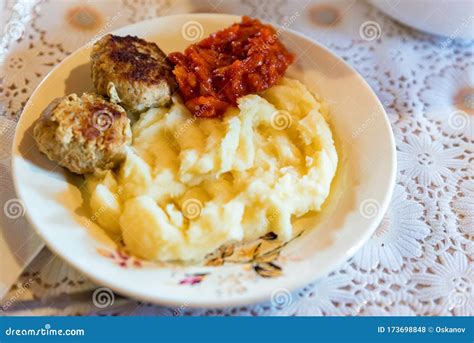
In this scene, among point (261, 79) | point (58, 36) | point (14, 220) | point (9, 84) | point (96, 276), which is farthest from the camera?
point (58, 36)

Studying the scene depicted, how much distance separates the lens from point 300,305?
2.77 metres

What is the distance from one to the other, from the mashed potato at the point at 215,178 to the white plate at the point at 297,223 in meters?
0.11

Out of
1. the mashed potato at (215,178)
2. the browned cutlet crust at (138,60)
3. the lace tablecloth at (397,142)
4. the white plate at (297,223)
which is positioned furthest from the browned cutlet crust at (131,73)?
the lace tablecloth at (397,142)

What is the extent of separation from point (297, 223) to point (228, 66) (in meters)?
1.08

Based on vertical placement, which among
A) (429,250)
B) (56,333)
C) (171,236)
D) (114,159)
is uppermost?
(114,159)

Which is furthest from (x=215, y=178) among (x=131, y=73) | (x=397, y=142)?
(x=397, y=142)

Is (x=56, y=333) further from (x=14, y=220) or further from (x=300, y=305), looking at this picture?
(x=300, y=305)

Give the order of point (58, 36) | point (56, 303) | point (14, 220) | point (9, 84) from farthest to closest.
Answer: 1. point (58, 36)
2. point (9, 84)
3. point (14, 220)
4. point (56, 303)

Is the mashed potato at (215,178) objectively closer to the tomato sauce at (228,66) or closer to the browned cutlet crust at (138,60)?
the tomato sauce at (228,66)

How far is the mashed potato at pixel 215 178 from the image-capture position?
2662 millimetres

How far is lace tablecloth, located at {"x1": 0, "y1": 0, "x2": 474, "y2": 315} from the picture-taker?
2785mm

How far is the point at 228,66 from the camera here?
10.9 ft

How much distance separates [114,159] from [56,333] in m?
0.93

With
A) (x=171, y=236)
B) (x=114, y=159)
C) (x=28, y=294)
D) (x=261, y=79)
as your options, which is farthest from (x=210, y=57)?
(x=28, y=294)
